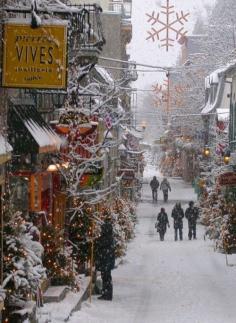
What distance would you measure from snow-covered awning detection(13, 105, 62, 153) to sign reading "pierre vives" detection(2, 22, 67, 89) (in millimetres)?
3513

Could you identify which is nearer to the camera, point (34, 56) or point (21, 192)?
point (34, 56)

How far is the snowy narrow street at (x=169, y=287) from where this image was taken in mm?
17688

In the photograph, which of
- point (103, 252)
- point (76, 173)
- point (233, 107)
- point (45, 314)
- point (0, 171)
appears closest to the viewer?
point (0, 171)

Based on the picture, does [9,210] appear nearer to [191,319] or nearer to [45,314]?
[45,314]

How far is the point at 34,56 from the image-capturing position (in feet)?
40.4

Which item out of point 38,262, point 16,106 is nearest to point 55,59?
point 38,262

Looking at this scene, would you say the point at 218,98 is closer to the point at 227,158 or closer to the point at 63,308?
the point at 227,158

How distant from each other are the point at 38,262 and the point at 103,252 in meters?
7.13

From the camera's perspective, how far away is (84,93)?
856 inches

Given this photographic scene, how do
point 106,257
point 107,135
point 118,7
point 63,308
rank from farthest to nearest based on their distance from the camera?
point 118,7, point 107,135, point 106,257, point 63,308

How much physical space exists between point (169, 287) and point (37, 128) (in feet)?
24.2

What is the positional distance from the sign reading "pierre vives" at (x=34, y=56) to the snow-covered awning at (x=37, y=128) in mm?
3513

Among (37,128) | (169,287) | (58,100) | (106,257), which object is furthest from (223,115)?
(37,128)

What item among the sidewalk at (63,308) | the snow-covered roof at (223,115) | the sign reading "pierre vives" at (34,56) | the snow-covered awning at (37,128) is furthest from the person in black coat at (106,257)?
the snow-covered roof at (223,115)
